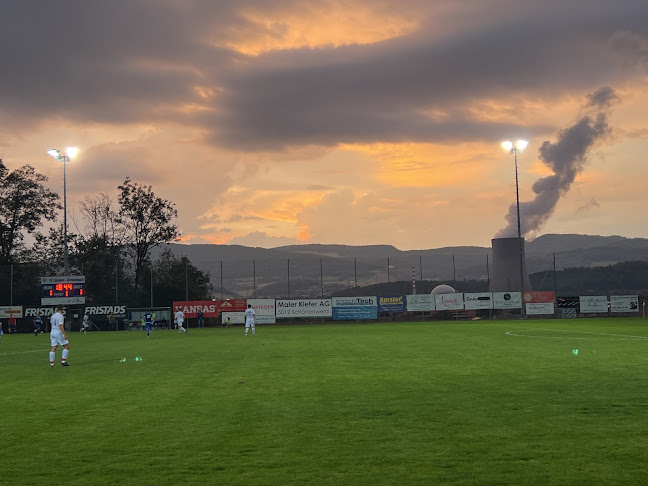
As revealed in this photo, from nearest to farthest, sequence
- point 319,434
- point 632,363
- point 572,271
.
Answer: point 319,434, point 632,363, point 572,271

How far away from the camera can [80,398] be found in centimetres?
1420

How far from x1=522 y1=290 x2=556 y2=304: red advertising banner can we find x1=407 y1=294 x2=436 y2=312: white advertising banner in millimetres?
9700

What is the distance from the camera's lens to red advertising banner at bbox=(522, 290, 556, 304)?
6906 centimetres

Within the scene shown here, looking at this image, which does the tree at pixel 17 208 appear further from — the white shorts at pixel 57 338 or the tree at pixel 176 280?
the white shorts at pixel 57 338

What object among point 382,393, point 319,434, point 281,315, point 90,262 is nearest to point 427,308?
point 281,315

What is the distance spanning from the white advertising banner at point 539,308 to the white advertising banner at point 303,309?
2065 centimetres

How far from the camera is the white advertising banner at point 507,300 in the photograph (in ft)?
227

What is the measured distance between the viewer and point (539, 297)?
69250mm

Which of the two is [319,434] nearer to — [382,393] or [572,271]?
[382,393]

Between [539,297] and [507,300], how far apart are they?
328cm

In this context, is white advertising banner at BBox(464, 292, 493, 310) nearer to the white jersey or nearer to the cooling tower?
the cooling tower

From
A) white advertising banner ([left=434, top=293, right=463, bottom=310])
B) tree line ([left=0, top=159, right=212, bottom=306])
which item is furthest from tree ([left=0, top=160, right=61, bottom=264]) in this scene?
white advertising banner ([left=434, top=293, right=463, bottom=310])

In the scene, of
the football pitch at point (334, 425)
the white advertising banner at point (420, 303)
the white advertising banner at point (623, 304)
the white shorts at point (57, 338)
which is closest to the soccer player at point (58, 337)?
the white shorts at point (57, 338)

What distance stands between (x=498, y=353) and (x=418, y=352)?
2.93 metres
